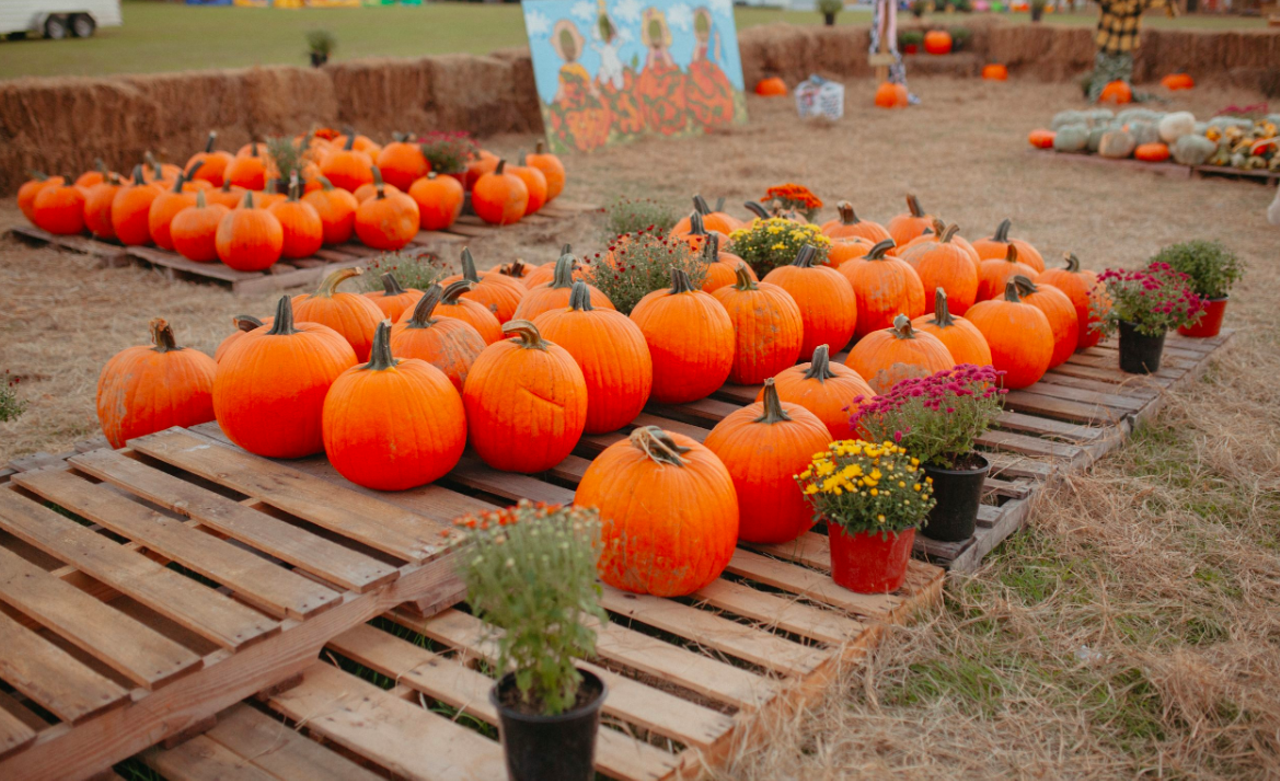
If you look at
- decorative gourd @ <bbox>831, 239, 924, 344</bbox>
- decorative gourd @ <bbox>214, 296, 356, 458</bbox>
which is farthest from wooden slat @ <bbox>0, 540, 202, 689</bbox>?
decorative gourd @ <bbox>831, 239, 924, 344</bbox>

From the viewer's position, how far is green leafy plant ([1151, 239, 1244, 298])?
4855 millimetres

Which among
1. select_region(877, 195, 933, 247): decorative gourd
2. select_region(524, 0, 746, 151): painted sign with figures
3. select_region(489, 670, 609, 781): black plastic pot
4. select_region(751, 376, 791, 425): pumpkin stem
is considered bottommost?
select_region(489, 670, 609, 781): black plastic pot

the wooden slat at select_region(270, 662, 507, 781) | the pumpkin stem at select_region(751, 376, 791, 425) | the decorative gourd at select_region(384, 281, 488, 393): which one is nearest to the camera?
the wooden slat at select_region(270, 662, 507, 781)

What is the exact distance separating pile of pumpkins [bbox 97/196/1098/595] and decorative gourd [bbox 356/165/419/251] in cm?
282

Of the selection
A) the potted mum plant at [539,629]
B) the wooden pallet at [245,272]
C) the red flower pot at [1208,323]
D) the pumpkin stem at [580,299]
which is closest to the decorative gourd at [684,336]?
the pumpkin stem at [580,299]

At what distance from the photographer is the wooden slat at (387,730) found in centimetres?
220

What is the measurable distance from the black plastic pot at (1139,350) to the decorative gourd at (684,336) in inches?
83.3

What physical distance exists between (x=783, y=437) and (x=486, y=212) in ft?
18.4

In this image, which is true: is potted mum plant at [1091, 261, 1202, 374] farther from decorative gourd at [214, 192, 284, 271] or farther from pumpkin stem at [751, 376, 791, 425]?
decorative gourd at [214, 192, 284, 271]

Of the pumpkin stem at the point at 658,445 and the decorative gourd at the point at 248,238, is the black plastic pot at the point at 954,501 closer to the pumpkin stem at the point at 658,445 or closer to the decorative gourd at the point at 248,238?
the pumpkin stem at the point at 658,445

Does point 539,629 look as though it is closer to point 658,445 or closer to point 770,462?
point 658,445

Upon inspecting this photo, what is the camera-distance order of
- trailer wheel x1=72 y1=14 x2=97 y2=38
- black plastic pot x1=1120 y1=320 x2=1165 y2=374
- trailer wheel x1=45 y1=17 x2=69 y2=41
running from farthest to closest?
trailer wheel x1=72 y1=14 x2=97 y2=38, trailer wheel x1=45 y1=17 x2=69 y2=41, black plastic pot x1=1120 y1=320 x2=1165 y2=374

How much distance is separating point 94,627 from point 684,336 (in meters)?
2.20

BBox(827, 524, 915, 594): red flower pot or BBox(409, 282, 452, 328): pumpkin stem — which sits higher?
BBox(409, 282, 452, 328): pumpkin stem
